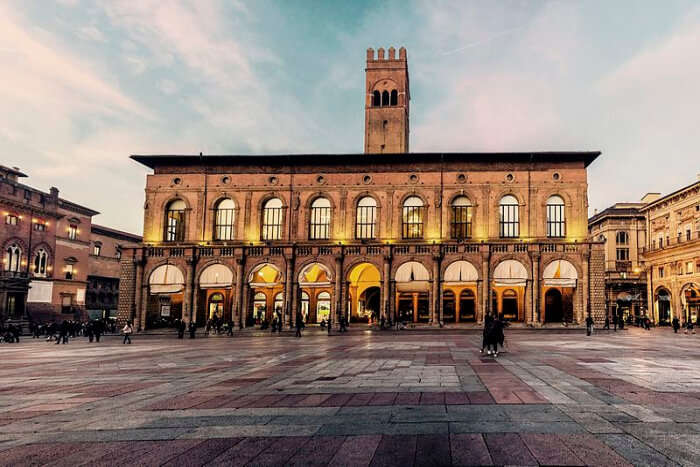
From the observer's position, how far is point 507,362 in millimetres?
17312

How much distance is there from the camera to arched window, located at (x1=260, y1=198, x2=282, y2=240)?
48.4 meters

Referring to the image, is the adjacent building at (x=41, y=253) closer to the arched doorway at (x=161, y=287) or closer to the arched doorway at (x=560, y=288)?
the arched doorway at (x=161, y=287)

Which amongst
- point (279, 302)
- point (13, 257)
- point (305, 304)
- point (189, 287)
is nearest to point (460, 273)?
point (305, 304)

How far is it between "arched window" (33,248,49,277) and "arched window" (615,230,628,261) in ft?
258

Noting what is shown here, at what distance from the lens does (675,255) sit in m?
59.2

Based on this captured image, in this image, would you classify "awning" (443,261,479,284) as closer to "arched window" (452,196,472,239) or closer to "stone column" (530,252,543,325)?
"arched window" (452,196,472,239)

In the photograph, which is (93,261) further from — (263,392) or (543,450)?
(543,450)

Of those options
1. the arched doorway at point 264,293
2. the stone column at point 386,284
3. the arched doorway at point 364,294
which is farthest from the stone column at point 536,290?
the arched doorway at point 264,293

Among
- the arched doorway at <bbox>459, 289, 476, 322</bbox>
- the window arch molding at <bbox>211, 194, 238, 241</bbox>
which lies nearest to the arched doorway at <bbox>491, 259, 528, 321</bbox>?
the arched doorway at <bbox>459, 289, 476, 322</bbox>

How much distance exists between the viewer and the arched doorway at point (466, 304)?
4766cm

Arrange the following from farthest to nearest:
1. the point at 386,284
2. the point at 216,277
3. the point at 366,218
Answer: the point at 366,218
the point at 216,277
the point at 386,284

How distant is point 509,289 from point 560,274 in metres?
5.08

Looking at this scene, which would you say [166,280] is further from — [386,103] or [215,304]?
[386,103]

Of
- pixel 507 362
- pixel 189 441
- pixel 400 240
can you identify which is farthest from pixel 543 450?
pixel 400 240
